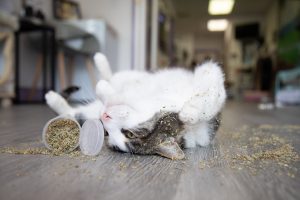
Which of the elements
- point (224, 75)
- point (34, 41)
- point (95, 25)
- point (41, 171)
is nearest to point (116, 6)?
point (95, 25)

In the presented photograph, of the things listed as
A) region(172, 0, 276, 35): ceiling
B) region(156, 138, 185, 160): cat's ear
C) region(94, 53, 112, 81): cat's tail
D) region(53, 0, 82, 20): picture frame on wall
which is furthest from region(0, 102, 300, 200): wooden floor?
region(172, 0, 276, 35): ceiling

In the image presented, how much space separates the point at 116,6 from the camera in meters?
4.27

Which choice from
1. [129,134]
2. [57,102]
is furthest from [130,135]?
[57,102]

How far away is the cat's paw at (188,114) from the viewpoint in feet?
2.39

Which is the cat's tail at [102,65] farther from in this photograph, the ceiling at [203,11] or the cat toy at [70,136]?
the ceiling at [203,11]

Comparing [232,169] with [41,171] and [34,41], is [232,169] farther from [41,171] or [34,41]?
[34,41]

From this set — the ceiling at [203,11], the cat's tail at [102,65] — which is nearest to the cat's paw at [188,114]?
the cat's tail at [102,65]

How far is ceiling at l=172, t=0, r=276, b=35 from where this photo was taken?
7.27 meters

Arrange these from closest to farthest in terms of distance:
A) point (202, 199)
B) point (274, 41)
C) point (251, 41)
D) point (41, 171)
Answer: point (202, 199), point (41, 171), point (274, 41), point (251, 41)

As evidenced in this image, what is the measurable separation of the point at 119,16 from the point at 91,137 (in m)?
3.76

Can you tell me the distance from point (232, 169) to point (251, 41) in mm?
8995

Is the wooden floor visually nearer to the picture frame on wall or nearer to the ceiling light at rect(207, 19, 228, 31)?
the picture frame on wall

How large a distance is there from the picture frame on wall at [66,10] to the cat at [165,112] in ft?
10.9

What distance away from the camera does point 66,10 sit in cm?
396
